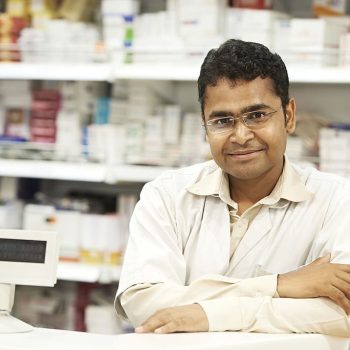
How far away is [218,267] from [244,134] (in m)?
0.34

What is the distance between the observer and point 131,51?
3.47m

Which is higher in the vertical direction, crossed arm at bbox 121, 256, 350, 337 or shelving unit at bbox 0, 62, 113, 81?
shelving unit at bbox 0, 62, 113, 81

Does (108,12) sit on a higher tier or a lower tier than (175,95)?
higher

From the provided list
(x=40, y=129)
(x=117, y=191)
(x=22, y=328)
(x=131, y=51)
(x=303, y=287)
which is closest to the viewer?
(x=22, y=328)

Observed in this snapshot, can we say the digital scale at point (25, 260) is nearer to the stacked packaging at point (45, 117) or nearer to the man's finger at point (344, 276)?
the man's finger at point (344, 276)

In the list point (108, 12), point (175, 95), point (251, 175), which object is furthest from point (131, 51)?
point (251, 175)

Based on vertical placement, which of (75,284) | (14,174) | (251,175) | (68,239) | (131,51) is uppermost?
(131,51)

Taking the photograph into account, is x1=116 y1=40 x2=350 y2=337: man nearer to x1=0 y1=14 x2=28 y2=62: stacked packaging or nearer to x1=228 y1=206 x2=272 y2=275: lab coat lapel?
x1=228 y1=206 x2=272 y2=275: lab coat lapel

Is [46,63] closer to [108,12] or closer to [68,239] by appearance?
→ [108,12]

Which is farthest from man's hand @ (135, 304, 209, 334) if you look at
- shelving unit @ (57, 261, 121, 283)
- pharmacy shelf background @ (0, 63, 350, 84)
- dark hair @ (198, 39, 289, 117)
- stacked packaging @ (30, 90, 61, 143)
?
stacked packaging @ (30, 90, 61, 143)

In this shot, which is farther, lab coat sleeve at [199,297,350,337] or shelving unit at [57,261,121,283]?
shelving unit at [57,261,121,283]

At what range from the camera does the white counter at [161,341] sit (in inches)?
56.4

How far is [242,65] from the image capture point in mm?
1982

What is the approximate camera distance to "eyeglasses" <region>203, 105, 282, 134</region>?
2.01 m
